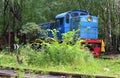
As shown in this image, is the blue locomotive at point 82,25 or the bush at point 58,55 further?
the blue locomotive at point 82,25

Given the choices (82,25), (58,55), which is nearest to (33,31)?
(82,25)

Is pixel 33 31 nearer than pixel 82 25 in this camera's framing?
→ No

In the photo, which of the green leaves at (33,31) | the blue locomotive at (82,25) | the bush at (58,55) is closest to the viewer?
the bush at (58,55)

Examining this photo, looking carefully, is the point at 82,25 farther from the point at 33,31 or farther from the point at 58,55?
the point at 58,55

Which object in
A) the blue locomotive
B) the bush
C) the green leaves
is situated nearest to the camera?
the bush

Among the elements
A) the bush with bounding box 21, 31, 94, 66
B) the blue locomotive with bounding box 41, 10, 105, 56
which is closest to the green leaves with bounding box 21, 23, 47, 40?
the blue locomotive with bounding box 41, 10, 105, 56

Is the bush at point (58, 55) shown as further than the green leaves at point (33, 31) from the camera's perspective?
No

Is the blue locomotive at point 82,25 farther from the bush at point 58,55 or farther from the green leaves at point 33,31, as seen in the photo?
the bush at point 58,55

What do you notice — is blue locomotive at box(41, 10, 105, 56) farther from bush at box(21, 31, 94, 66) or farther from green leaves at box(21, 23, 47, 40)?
bush at box(21, 31, 94, 66)

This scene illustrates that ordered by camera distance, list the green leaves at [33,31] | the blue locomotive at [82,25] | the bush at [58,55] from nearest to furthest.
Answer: the bush at [58,55] → the blue locomotive at [82,25] → the green leaves at [33,31]

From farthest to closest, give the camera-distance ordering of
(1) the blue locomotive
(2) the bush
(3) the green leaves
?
(3) the green leaves
(1) the blue locomotive
(2) the bush

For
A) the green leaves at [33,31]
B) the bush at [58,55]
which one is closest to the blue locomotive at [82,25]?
the green leaves at [33,31]

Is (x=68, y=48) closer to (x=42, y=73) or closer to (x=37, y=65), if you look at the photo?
(x=37, y=65)

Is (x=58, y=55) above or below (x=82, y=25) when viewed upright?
below
